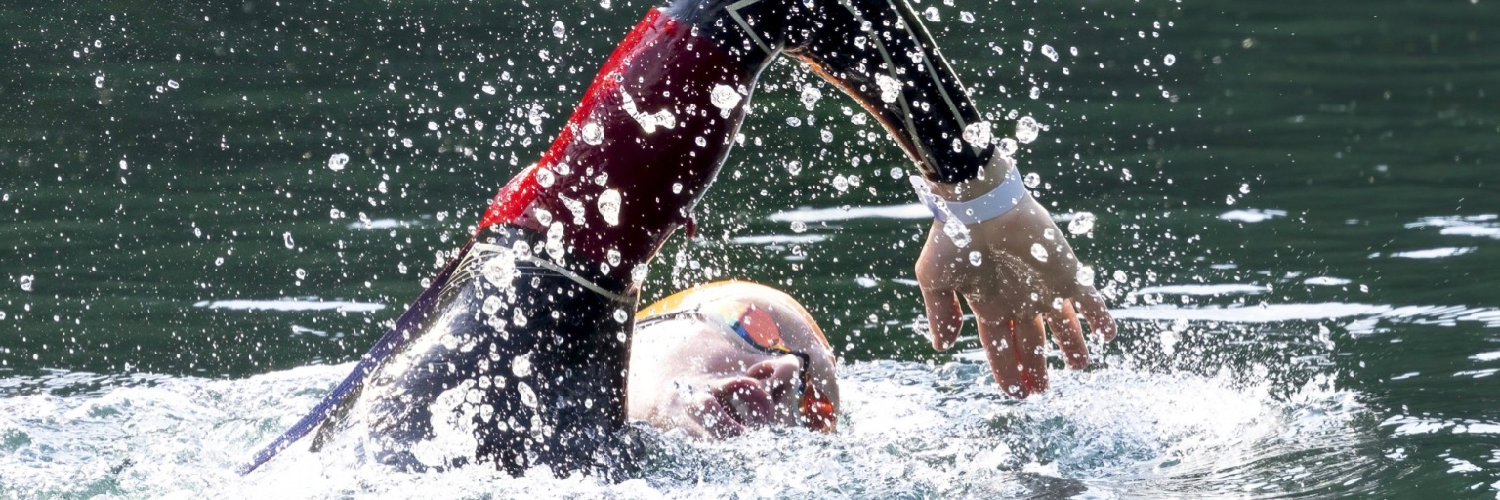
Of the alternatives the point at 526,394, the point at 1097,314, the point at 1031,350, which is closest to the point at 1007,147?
the point at 1031,350

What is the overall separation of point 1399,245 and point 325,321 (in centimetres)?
345

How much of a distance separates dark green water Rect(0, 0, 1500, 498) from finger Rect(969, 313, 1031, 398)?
12cm

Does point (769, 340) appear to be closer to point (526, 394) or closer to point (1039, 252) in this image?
point (1039, 252)

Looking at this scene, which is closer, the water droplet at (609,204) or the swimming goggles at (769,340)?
the water droplet at (609,204)

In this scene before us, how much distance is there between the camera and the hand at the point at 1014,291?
3.86 m

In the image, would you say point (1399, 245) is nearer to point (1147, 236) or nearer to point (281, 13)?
point (1147, 236)

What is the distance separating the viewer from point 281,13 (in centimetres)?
1220

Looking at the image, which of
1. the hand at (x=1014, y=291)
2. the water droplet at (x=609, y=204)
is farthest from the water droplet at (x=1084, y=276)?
the water droplet at (x=609, y=204)

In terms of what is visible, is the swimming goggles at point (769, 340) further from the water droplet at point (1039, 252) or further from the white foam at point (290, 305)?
the white foam at point (290, 305)

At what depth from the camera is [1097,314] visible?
13.3 ft

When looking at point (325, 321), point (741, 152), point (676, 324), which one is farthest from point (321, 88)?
point (676, 324)

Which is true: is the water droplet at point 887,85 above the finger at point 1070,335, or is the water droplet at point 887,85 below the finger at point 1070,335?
above

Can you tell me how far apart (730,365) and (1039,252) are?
31.4 inches

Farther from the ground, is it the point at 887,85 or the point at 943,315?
the point at 887,85
